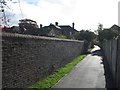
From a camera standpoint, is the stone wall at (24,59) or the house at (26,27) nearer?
the stone wall at (24,59)

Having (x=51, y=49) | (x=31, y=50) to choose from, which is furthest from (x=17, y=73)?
(x=51, y=49)

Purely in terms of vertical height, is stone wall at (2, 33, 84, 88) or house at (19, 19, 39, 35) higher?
house at (19, 19, 39, 35)

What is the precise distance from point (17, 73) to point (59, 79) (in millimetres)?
5085

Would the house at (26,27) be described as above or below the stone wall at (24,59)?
above

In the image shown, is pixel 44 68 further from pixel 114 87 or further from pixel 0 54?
pixel 0 54

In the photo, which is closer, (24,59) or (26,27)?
(24,59)

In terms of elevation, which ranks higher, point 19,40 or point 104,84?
point 19,40

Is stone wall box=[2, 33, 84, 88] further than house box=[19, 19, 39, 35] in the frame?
No

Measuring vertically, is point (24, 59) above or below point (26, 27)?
below

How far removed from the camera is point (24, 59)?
11086 mm

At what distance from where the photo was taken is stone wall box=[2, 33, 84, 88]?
30.1 feet

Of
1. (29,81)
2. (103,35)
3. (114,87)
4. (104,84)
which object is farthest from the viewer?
(103,35)

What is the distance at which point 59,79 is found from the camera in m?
15.0

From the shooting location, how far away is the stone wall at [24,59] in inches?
361
